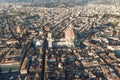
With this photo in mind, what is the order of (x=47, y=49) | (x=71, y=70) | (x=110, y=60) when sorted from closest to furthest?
(x=71, y=70)
(x=110, y=60)
(x=47, y=49)

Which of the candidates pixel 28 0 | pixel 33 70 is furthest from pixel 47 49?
pixel 28 0

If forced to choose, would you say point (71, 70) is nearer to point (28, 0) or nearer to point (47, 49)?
point (47, 49)

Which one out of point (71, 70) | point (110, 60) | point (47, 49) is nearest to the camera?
point (71, 70)

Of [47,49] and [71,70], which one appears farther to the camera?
[47,49]

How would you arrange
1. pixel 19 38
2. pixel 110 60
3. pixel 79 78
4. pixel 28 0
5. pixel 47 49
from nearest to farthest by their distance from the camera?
pixel 79 78
pixel 110 60
pixel 47 49
pixel 19 38
pixel 28 0

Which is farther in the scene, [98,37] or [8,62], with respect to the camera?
[98,37]

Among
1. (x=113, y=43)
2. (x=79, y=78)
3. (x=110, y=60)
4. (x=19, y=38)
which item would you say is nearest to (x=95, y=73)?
(x=79, y=78)

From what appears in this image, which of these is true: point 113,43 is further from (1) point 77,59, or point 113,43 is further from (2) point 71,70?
(2) point 71,70

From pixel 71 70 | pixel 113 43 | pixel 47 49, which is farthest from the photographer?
pixel 113 43

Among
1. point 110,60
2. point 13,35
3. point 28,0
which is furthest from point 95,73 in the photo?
point 28,0
